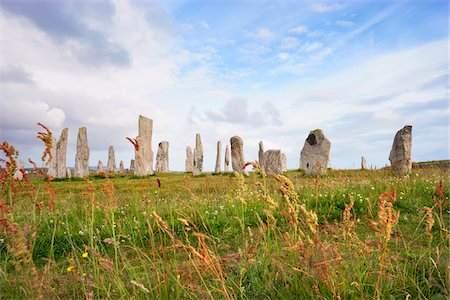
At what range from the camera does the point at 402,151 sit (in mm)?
16547

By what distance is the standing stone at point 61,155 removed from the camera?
74.3 ft

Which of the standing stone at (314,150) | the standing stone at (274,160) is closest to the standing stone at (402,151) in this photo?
the standing stone at (314,150)

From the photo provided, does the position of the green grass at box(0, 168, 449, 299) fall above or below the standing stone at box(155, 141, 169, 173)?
below

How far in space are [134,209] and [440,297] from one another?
561cm

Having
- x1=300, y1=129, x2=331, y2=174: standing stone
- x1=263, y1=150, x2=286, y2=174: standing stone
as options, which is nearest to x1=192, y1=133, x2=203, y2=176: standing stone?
x1=263, y1=150, x2=286, y2=174: standing stone

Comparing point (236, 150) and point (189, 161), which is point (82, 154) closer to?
point (236, 150)

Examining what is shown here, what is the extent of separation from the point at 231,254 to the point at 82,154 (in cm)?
2214

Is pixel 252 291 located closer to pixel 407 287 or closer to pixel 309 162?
pixel 407 287

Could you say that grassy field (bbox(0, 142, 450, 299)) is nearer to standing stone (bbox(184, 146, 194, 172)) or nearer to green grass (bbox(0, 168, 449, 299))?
green grass (bbox(0, 168, 449, 299))

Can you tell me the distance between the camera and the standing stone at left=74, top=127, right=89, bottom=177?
74.4ft

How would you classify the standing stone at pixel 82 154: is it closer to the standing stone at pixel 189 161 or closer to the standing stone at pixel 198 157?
the standing stone at pixel 198 157

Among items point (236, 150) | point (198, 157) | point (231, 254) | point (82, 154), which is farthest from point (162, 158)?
point (231, 254)

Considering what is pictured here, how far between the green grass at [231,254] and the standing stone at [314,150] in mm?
9906

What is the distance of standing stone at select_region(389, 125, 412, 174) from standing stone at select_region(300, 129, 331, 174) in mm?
3372
